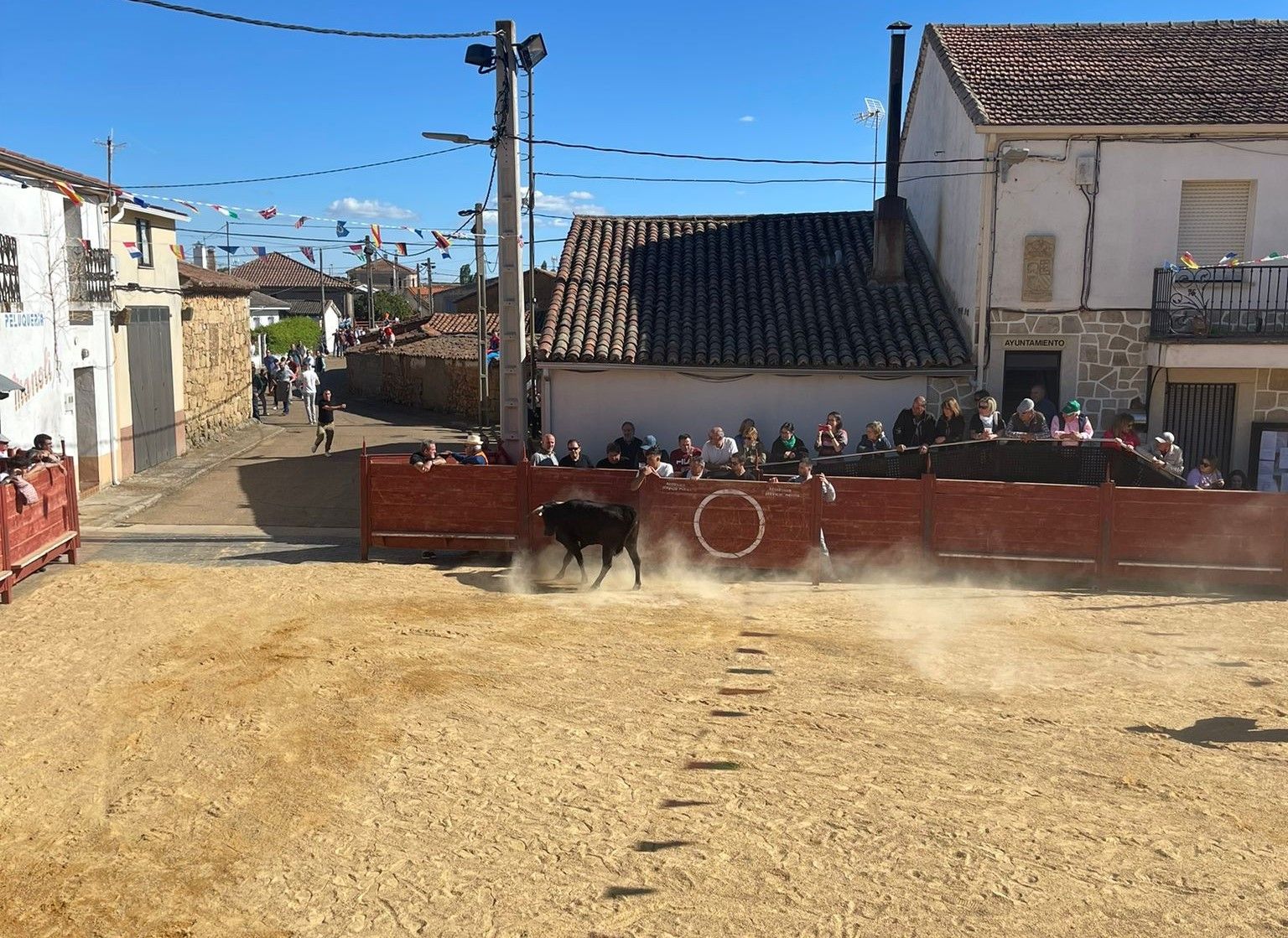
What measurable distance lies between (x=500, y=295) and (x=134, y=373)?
915 centimetres

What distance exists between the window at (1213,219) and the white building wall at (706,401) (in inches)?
185

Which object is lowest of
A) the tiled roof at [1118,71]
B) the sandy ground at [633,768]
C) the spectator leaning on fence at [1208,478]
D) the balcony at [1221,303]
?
the sandy ground at [633,768]

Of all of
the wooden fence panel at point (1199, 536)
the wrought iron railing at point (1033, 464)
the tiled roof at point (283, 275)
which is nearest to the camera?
the wooden fence panel at point (1199, 536)

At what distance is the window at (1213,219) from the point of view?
1684 cm

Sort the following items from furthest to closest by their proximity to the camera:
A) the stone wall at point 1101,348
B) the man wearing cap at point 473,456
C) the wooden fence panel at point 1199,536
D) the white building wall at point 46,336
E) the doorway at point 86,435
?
the doorway at point 86,435, the stone wall at point 1101,348, the white building wall at point 46,336, the man wearing cap at point 473,456, the wooden fence panel at point 1199,536

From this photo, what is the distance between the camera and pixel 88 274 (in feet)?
59.4

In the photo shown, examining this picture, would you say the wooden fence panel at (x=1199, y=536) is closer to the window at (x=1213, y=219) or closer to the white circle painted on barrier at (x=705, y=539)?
the white circle painted on barrier at (x=705, y=539)

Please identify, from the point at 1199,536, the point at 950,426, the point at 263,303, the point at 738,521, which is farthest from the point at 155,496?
the point at 263,303

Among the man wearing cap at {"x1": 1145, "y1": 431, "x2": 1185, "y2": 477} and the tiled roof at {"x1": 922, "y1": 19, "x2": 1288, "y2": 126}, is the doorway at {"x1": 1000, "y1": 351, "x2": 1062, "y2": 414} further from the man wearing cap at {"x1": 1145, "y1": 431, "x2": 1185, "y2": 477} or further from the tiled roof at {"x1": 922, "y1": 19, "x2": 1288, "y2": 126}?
the tiled roof at {"x1": 922, "y1": 19, "x2": 1288, "y2": 126}

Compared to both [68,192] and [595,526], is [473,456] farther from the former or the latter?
[68,192]

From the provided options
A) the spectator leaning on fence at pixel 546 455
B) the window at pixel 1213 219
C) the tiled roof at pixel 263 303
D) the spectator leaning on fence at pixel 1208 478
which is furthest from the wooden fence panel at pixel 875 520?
the tiled roof at pixel 263 303

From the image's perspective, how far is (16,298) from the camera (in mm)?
15695

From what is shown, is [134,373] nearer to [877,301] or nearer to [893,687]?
[877,301]

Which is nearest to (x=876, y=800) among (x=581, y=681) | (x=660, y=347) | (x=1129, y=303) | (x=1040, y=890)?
(x=1040, y=890)
